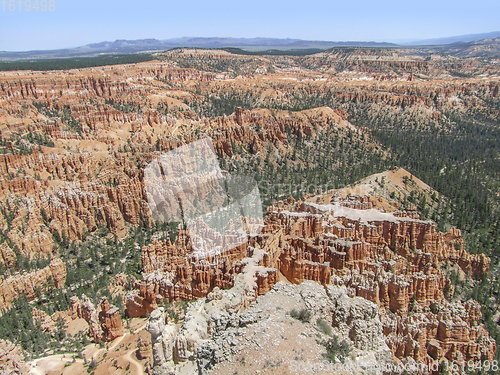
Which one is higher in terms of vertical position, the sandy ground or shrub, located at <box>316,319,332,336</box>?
shrub, located at <box>316,319,332,336</box>

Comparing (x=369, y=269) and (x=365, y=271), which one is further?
(x=369, y=269)

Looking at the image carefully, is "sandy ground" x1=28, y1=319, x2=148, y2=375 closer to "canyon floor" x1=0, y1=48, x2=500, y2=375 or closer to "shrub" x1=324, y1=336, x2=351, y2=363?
"canyon floor" x1=0, y1=48, x2=500, y2=375

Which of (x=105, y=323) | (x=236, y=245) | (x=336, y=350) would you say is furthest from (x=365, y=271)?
(x=105, y=323)

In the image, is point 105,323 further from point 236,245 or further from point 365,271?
point 365,271

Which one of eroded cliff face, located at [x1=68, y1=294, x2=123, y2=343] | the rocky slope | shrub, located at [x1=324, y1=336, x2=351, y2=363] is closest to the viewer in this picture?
shrub, located at [x1=324, y1=336, x2=351, y2=363]

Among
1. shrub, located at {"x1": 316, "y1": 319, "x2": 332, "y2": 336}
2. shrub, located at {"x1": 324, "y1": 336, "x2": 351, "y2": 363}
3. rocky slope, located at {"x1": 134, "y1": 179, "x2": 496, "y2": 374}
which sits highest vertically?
shrub, located at {"x1": 324, "y1": 336, "x2": 351, "y2": 363}

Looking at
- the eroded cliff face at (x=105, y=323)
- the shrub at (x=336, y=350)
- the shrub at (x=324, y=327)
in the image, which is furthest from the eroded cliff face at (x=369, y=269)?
the shrub at (x=336, y=350)

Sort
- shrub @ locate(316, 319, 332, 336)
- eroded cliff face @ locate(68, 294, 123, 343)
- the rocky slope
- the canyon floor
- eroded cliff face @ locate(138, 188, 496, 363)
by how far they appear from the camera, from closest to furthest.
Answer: shrub @ locate(316, 319, 332, 336) < the canyon floor < the rocky slope < eroded cliff face @ locate(138, 188, 496, 363) < eroded cliff face @ locate(68, 294, 123, 343)

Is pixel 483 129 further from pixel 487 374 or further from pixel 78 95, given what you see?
pixel 78 95

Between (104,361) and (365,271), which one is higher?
(365,271)

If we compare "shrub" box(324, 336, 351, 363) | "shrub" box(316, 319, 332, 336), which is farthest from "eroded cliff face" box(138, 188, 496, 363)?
"shrub" box(324, 336, 351, 363)

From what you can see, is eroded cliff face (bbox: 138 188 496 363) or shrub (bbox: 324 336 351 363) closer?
shrub (bbox: 324 336 351 363)

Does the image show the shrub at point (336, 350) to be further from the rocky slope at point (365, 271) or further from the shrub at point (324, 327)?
the rocky slope at point (365, 271)
